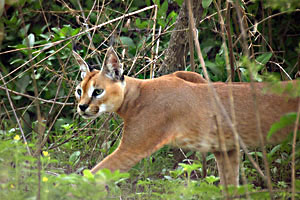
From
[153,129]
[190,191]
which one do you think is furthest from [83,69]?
[190,191]

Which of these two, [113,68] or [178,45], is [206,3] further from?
[113,68]

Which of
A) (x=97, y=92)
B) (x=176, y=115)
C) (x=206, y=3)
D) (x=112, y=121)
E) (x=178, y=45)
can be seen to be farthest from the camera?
(x=112, y=121)

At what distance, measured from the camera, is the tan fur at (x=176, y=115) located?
166 inches

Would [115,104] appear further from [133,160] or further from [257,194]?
[257,194]

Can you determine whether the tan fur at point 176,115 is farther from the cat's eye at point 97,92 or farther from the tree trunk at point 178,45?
the tree trunk at point 178,45

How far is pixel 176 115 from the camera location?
4422 millimetres

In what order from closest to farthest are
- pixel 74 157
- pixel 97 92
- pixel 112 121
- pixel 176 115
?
pixel 176 115 → pixel 97 92 → pixel 74 157 → pixel 112 121

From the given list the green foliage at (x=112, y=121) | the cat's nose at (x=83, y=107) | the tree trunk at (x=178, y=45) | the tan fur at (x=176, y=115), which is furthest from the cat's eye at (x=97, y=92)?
the tree trunk at (x=178, y=45)

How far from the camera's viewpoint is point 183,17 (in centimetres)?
565

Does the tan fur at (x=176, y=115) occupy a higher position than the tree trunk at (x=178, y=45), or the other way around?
the tree trunk at (x=178, y=45)

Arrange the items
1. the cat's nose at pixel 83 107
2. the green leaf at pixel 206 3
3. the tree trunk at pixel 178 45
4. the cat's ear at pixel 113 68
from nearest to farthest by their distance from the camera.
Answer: the cat's nose at pixel 83 107, the cat's ear at pixel 113 68, the green leaf at pixel 206 3, the tree trunk at pixel 178 45

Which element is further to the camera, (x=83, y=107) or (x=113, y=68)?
(x=113, y=68)

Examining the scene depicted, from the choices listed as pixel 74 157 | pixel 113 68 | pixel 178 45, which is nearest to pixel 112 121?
pixel 74 157

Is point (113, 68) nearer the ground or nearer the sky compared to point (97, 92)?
nearer the sky
